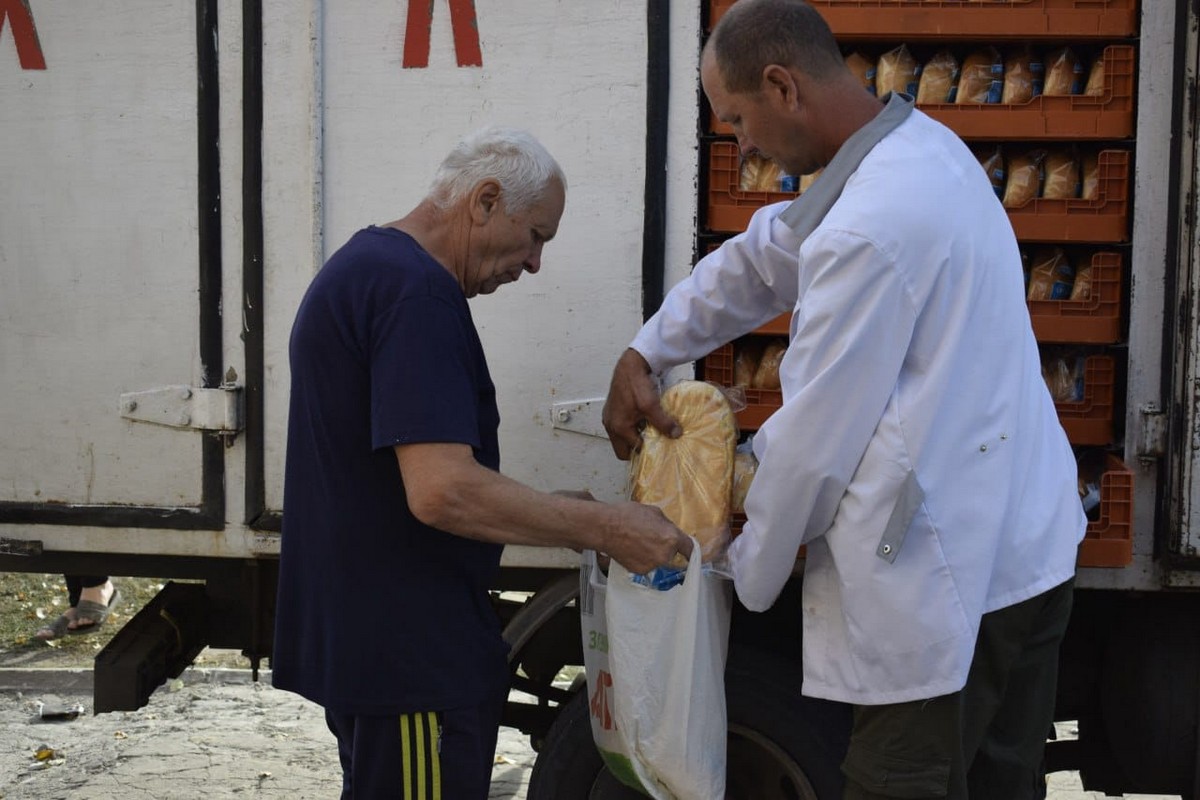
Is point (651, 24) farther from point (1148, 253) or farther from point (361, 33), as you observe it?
point (1148, 253)

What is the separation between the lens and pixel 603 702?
2645 millimetres

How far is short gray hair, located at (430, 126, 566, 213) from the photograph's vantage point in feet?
7.40

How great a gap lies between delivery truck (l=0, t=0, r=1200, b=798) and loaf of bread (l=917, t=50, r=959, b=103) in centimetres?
9

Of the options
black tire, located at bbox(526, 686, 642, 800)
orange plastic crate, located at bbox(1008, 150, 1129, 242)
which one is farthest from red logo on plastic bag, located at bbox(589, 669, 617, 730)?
orange plastic crate, located at bbox(1008, 150, 1129, 242)

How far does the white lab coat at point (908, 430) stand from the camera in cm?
195

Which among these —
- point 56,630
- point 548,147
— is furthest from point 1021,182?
point 56,630

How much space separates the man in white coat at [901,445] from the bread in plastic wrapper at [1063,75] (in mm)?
852

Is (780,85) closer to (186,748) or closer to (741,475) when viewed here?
(741,475)

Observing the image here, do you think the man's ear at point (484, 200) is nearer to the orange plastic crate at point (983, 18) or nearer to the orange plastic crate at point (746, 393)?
the orange plastic crate at point (746, 393)

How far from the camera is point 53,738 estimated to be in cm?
455

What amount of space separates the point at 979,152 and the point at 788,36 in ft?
3.52

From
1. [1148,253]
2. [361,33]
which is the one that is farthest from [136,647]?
[1148,253]

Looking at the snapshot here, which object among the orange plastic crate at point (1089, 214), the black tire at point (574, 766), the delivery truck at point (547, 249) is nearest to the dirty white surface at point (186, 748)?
the black tire at point (574, 766)

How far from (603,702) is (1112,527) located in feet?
3.82
